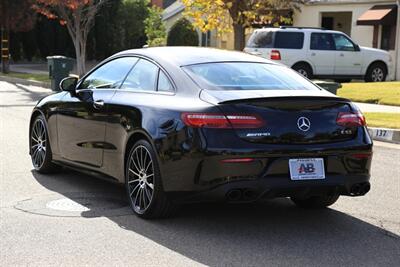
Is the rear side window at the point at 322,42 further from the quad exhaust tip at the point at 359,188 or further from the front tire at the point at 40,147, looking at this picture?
the quad exhaust tip at the point at 359,188

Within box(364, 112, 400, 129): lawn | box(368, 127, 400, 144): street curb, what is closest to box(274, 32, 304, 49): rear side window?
box(364, 112, 400, 129): lawn

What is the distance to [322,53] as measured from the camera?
73.2 feet

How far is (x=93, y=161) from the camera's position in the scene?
6.84m

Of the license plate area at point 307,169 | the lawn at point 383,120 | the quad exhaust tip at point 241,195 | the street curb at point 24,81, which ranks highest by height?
the license plate area at point 307,169

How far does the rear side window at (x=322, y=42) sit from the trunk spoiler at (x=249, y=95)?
1696cm

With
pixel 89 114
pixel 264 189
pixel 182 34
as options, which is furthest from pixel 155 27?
pixel 264 189

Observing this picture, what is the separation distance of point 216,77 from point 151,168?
39.2 inches

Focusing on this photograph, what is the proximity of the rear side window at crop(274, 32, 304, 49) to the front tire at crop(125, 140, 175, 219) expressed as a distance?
16369mm

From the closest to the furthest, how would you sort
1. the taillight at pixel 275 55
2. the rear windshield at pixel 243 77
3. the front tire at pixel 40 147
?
the rear windshield at pixel 243 77, the front tire at pixel 40 147, the taillight at pixel 275 55

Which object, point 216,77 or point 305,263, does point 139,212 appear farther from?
point 305,263

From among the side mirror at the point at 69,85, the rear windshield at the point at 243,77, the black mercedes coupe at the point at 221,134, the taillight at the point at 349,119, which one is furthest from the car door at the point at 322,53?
the taillight at the point at 349,119

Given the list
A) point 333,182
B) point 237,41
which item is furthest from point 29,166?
point 237,41

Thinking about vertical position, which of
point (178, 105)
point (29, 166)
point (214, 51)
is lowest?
point (29, 166)

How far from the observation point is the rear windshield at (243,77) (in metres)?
5.84
